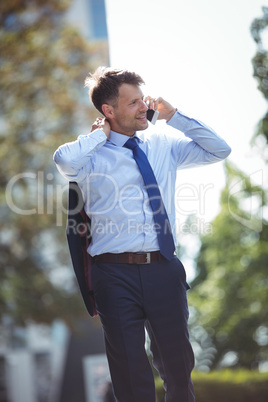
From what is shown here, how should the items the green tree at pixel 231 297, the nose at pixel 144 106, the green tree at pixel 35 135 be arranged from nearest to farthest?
the nose at pixel 144 106 → the green tree at pixel 231 297 → the green tree at pixel 35 135

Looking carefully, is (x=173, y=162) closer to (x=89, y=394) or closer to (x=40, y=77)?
(x=40, y=77)

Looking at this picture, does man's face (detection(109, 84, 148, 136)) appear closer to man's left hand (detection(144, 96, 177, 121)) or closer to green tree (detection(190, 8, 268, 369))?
man's left hand (detection(144, 96, 177, 121))

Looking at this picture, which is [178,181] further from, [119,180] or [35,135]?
[35,135]

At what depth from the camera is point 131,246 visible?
2.06m

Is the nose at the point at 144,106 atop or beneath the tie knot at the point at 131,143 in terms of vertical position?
atop

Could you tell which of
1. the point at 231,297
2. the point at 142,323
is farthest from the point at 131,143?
the point at 231,297

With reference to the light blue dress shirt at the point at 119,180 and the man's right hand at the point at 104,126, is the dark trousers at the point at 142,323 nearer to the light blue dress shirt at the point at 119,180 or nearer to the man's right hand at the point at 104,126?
the light blue dress shirt at the point at 119,180

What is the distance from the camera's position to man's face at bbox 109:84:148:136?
2.15 metres

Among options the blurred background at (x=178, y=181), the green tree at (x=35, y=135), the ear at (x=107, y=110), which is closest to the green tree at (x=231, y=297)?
the blurred background at (x=178, y=181)

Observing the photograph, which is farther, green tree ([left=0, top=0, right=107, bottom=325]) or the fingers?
green tree ([left=0, top=0, right=107, bottom=325])

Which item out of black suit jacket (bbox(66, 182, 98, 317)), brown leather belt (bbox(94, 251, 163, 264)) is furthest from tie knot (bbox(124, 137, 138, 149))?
brown leather belt (bbox(94, 251, 163, 264))

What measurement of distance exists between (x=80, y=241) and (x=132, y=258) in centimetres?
27

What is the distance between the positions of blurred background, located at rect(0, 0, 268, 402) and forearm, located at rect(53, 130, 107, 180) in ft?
2.52

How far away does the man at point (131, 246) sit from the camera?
2029 millimetres
